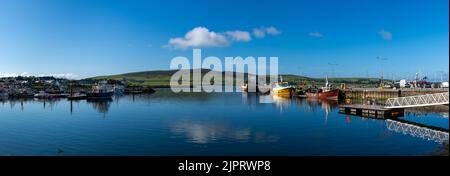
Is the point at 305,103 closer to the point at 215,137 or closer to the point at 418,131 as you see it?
the point at 418,131

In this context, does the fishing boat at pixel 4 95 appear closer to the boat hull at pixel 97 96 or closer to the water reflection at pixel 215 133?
the boat hull at pixel 97 96

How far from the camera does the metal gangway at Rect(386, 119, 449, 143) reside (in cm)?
4092

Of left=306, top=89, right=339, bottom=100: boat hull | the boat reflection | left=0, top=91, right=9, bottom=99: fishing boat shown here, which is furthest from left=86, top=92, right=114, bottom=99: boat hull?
left=306, top=89, right=339, bottom=100: boat hull

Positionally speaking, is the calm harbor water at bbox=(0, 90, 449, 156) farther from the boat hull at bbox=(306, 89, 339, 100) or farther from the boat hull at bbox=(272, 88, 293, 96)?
the boat hull at bbox=(272, 88, 293, 96)

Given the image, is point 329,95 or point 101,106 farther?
point 329,95

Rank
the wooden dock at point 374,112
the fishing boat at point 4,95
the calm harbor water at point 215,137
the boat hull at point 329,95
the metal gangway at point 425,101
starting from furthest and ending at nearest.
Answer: the fishing boat at point 4,95, the boat hull at point 329,95, the wooden dock at point 374,112, the metal gangway at point 425,101, the calm harbor water at point 215,137

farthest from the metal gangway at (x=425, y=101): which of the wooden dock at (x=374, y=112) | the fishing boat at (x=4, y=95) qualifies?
the fishing boat at (x=4, y=95)

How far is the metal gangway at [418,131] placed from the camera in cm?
4092

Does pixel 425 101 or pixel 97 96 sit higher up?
pixel 425 101

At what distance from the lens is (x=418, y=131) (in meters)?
45.5

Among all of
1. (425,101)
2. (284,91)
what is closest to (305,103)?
(425,101)

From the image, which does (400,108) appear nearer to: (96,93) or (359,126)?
(359,126)

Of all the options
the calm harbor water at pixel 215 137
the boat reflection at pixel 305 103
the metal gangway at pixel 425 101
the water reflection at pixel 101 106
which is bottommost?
the calm harbor water at pixel 215 137

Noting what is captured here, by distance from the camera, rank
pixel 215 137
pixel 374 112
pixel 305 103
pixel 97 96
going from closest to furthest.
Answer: pixel 215 137 → pixel 374 112 → pixel 305 103 → pixel 97 96
